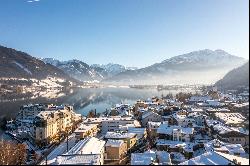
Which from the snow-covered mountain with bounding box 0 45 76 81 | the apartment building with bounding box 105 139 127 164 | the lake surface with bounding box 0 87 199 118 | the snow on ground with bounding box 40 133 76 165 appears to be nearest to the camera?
the apartment building with bounding box 105 139 127 164

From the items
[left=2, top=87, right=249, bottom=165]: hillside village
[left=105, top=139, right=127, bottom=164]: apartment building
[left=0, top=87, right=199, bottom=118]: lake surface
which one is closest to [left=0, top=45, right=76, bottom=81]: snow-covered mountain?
[left=0, top=87, right=199, bottom=118]: lake surface

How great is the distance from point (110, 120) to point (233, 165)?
Result: 19372 millimetres

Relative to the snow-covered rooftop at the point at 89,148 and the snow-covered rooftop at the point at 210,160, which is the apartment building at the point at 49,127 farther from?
the snow-covered rooftop at the point at 210,160

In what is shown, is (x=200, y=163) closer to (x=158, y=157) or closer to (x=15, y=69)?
(x=158, y=157)

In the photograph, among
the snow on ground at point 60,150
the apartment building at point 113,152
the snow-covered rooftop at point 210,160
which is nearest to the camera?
the snow-covered rooftop at point 210,160

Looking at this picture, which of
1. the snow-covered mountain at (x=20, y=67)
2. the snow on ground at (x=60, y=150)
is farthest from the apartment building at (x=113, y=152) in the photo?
the snow-covered mountain at (x=20, y=67)

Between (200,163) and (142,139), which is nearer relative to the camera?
(200,163)

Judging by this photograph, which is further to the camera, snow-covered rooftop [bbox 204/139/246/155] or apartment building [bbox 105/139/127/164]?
apartment building [bbox 105/139/127/164]

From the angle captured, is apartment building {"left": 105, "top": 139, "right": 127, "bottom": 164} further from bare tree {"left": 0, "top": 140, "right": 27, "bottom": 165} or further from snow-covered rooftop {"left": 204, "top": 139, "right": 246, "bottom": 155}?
bare tree {"left": 0, "top": 140, "right": 27, "bottom": 165}

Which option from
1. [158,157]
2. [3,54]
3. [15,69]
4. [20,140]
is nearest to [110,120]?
[20,140]

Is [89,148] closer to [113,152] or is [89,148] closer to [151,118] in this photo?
[113,152]

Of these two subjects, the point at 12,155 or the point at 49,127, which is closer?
the point at 12,155

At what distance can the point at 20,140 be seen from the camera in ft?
94.3

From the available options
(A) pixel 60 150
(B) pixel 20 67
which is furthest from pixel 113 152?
(B) pixel 20 67
